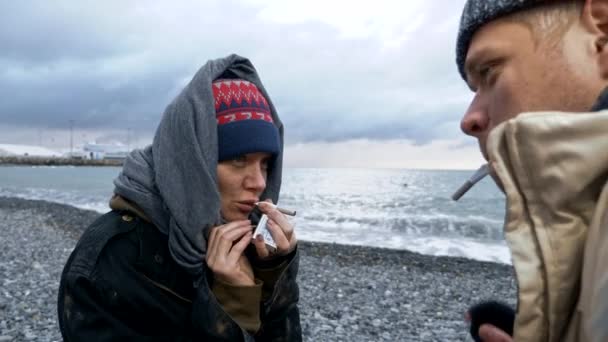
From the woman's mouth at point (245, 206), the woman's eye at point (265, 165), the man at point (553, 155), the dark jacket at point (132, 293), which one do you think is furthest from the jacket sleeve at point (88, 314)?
the man at point (553, 155)

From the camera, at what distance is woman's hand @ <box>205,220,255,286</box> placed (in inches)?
88.9

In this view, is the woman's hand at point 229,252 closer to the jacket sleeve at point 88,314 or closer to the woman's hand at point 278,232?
the woman's hand at point 278,232

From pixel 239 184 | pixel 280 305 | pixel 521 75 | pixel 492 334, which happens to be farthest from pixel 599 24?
pixel 280 305

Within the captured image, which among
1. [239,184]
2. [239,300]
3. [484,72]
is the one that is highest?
[484,72]

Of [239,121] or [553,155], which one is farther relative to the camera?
[239,121]

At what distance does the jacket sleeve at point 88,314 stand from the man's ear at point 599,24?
7.36 ft

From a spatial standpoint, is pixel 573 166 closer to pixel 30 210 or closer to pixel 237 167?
pixel 237 167

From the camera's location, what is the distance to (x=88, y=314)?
2092 millimetres

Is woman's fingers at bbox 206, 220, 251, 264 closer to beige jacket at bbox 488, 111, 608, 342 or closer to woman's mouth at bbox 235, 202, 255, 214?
woman's mouth at bbox 235, 202, 255, 214

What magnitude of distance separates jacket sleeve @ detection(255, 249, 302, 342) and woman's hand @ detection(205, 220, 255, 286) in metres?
0.24

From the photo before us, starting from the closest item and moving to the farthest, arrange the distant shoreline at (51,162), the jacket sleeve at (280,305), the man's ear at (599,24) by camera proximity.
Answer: the man's ear at (599,24) → the jacket sleeve at (280,305) → the distant shoreline at (51,162)

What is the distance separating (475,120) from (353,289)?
9026 mm

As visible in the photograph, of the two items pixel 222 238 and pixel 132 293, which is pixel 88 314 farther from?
pixel 222 238

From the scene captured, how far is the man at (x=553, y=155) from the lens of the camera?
1.05 meters
